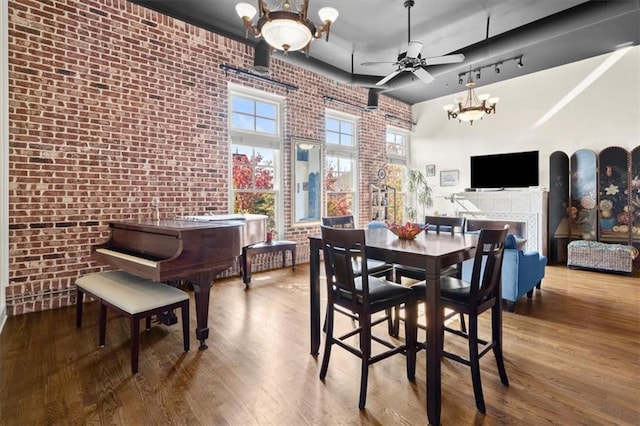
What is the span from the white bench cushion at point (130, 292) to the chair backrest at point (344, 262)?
47.3 inches

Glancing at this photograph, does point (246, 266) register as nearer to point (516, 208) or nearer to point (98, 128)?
point (98, 128)

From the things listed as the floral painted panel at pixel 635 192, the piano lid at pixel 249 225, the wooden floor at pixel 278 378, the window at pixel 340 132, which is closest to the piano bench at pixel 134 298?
the wooden floor at pixel 278 378

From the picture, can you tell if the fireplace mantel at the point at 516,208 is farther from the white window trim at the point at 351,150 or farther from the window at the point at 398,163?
the white window trim at the point at 351,150

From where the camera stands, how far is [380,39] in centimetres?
490

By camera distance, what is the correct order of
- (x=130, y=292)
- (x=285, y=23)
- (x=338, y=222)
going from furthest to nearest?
1. (x=338, y=222)
2. (x=285, y=23)
3. (x=130, y=292)

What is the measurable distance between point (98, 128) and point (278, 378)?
3438mm

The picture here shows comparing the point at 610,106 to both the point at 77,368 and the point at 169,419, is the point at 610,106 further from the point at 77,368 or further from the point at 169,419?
the point at 77,368

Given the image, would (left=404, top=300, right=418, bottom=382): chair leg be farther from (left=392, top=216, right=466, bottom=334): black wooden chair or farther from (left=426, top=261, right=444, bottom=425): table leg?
(left=392, top=216, right=466, bottom=334): black wooden chair

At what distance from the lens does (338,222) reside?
10.9ft

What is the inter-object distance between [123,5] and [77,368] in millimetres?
3966

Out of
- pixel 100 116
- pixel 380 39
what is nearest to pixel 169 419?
pixel 100 116

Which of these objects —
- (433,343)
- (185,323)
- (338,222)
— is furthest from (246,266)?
(433,343)

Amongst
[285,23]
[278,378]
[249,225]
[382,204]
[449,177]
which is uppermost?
[285,23]

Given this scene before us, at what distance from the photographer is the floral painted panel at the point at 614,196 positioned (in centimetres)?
530
